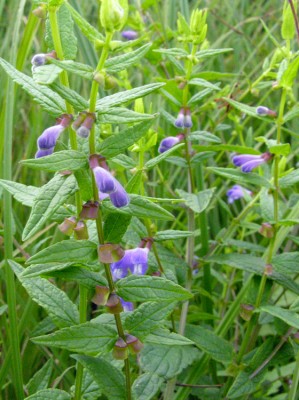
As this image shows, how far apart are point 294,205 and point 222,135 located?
96 centimetres

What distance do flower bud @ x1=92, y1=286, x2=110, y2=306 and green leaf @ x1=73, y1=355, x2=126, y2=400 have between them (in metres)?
0.12

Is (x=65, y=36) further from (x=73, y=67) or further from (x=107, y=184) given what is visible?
(x=107, y=184)

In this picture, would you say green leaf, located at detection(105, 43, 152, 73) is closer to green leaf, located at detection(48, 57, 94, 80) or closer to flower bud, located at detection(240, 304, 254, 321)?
green leaf, located at detection(48, 57, 94, 80)

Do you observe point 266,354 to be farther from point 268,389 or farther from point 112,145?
point 112,145

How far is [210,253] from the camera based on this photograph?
1.70 m

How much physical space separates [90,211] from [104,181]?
0.10 meters

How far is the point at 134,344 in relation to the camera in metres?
1.07

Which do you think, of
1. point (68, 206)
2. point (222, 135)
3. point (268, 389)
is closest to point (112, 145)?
point (68, 206)

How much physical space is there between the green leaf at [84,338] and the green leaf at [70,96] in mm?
369

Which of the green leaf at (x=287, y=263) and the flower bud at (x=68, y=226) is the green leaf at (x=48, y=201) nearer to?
the flower bud at (x=68, y=226)

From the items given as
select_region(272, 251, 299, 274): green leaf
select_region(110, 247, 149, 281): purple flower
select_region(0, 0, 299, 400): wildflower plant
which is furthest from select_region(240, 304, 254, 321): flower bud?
select_region(110, 247, 149, 281): purple flower

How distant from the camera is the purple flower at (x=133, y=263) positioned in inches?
48.1

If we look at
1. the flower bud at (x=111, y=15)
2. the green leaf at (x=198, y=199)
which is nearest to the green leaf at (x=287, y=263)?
the green leaf at (x=198, y=199)

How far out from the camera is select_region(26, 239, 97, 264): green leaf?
36.3 inches
